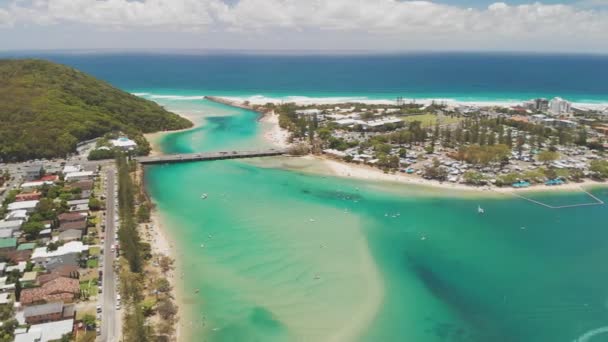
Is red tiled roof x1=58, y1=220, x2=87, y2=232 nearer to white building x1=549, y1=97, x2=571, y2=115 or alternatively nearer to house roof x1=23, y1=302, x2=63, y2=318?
house roof x1=23, y1=302, x2=63, y2=318

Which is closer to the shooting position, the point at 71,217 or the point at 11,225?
the point at 11,225

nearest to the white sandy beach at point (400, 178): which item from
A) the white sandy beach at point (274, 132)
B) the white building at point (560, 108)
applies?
the white sandy beach at point (274, 132)

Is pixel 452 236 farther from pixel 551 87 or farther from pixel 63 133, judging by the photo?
pixel 551 87

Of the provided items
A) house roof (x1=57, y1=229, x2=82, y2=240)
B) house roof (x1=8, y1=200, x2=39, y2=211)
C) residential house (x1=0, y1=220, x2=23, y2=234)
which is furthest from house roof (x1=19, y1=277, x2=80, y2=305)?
house roof (x1=8, y1=200, x2=39, y2=211)

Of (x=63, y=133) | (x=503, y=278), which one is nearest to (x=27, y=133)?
(x=63, y=133)

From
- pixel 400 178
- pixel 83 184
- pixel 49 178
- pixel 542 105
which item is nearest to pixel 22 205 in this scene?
pixel 83 184

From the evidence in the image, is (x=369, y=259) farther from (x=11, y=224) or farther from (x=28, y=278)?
(x=11, y=224)
